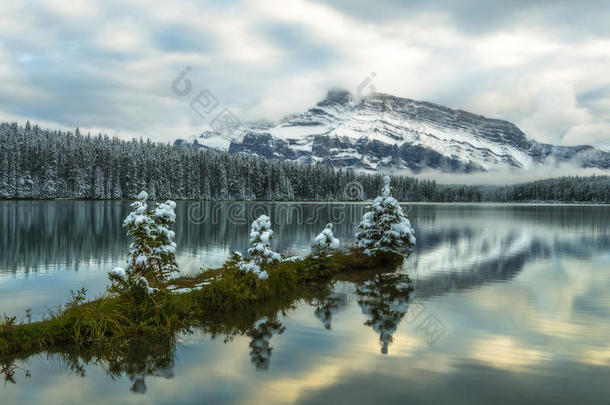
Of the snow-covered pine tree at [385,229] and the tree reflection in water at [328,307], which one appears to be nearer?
the tree reflection in water at [328,307]

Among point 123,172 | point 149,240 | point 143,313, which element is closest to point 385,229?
point 149,240

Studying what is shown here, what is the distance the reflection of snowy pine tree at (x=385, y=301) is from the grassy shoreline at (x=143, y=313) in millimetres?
3529

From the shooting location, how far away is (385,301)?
1678cm

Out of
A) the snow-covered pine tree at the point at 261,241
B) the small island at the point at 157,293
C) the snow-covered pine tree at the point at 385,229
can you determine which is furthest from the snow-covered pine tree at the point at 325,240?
the snow-covered pine tree at the point at 385,229

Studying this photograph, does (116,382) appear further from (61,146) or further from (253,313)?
(61,146)

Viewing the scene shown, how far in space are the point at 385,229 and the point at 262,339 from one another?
15.5 meters

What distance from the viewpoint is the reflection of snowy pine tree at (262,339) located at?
1055cm

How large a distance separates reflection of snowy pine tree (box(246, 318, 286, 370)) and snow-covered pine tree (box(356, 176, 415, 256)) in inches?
508

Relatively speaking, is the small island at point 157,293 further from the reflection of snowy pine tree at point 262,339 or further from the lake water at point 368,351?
the reflection of snowy pine tree at point 262,339

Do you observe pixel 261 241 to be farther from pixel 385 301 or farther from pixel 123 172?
pixel 123 172

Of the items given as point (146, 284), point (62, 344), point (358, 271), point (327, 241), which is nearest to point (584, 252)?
point (358, 271)

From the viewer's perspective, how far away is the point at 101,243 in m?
32.8

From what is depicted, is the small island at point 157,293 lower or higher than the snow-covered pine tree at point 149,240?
lower

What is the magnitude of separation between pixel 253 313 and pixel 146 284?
394 cm
